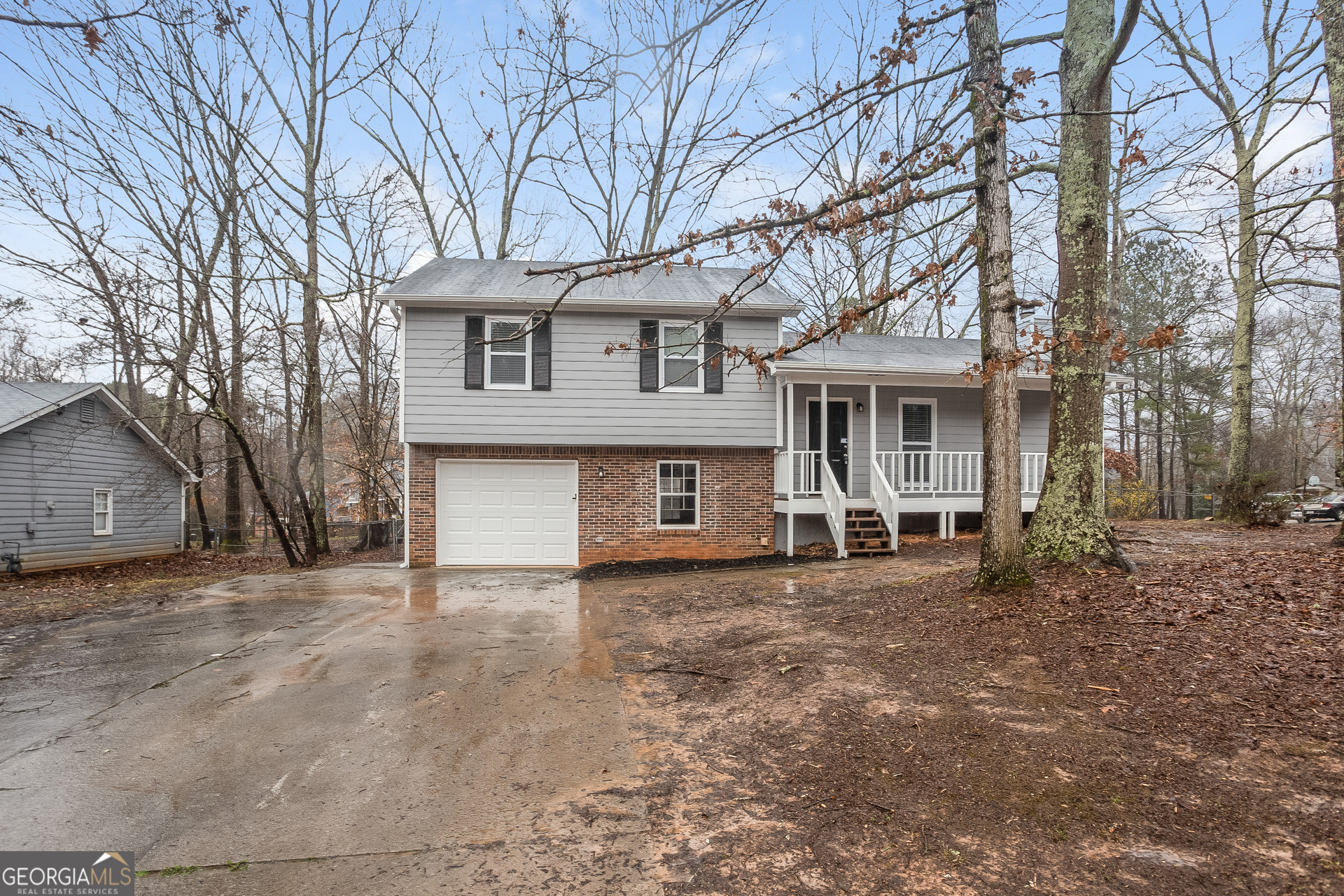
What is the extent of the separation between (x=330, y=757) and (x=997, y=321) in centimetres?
559

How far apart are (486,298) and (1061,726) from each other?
991 cm

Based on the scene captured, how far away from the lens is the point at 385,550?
1767 centimetres

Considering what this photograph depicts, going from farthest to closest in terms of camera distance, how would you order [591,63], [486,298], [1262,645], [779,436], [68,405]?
[68,405] → [779,436] → [486,298] → [591,63] → [1262,645]

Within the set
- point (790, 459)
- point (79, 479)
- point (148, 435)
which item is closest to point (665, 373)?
point (790, 459)

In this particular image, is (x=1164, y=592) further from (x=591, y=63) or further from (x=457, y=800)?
(x=591, y=63)

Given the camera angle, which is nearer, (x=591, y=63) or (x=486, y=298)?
(x=591, y=63)

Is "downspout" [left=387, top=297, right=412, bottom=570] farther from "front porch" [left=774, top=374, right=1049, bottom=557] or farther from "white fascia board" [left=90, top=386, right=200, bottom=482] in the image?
"white fascia board" [left=90, top=386, right=200, bottom=482]

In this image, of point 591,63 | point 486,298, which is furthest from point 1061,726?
point 486,298

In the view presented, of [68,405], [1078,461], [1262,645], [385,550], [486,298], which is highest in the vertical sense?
[486,298]

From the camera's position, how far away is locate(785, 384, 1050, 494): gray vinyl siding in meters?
12.9

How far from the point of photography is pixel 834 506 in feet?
37.1

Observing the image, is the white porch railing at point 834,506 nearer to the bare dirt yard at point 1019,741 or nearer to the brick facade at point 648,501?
the brick facade at point 648,501

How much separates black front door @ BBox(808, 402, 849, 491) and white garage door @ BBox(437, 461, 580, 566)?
4.65 m

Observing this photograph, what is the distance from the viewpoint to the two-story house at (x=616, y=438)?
11195 millimetres
